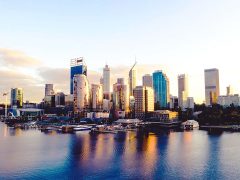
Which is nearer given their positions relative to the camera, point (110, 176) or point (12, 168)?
point (110, 176)

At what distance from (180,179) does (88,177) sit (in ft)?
55.7

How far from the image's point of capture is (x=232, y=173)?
189 feet

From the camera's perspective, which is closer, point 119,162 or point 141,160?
point 119,162

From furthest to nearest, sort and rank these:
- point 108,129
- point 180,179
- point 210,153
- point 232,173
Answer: point 108,129
point 210,153
point 232,173
point 180,179

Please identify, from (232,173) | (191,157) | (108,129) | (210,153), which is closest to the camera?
(232,173)

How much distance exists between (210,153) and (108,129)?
83.6m

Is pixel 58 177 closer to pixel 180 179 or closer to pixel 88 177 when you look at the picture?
pixel 88 177

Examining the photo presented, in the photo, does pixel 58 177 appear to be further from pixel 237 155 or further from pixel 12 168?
pixel 237 155

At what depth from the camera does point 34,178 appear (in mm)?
53188

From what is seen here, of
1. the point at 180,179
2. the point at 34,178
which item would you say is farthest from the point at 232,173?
the point at 34,178

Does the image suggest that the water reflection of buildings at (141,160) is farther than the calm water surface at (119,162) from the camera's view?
Yes

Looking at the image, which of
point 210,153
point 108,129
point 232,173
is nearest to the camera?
point 232,173

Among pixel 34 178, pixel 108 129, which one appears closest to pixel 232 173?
pixel 34 178

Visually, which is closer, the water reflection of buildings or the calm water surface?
the calm water surface
